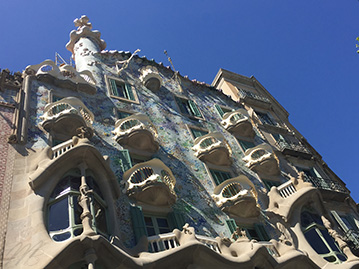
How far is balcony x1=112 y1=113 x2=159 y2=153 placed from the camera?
17078mm

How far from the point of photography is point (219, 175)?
738 inches

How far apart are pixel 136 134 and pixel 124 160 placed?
1.56 meters

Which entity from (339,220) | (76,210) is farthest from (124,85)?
(339,220)

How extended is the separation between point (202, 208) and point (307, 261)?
469 centimetres

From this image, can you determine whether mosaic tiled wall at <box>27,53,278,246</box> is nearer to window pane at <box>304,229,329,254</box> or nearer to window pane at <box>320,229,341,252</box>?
window pane at <box>304,229,329,254</box>

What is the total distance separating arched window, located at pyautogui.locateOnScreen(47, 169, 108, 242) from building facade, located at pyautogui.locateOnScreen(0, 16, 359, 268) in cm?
4

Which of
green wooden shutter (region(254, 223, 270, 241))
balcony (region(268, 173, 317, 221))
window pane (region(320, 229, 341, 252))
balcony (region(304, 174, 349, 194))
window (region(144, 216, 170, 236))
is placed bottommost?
window pane (region(320, 229, 341, 252))

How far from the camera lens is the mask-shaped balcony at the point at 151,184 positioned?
46.7 feet

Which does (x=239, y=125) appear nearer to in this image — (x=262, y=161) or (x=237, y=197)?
(x=262, y=161)

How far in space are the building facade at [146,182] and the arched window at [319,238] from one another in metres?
0.05

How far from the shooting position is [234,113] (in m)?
24.1

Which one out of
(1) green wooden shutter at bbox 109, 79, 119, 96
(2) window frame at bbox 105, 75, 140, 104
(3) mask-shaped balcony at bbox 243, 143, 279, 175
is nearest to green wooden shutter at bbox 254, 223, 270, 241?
(3) mask-shaped balcony at bbox 243, 143, 279, 175

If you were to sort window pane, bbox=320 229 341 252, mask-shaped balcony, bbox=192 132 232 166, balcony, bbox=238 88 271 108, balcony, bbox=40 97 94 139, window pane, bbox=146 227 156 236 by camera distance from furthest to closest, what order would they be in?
balcony, bbox=238 88 271 108 < mask-shaped balcony, bbox=192 132 232 166 < window pane, bbox=320 229 341 252 < balcony, bbox=40 97 94 139 < window pane, bbox=146 227 156 236

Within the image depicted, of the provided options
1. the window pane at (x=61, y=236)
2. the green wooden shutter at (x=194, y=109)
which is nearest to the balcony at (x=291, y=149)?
the green wooden shutter at (x=194, y=109)
